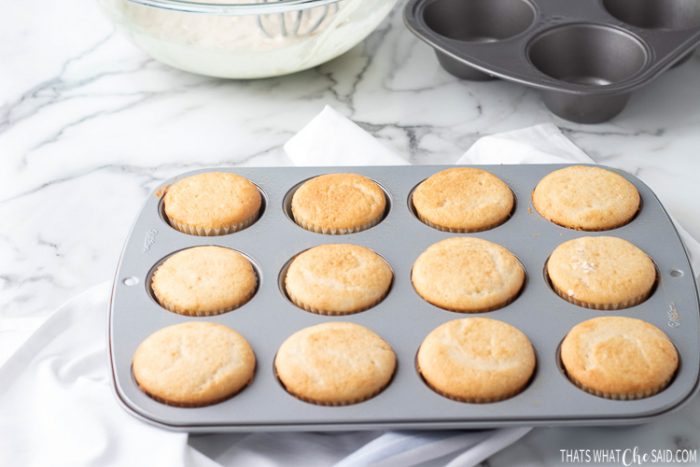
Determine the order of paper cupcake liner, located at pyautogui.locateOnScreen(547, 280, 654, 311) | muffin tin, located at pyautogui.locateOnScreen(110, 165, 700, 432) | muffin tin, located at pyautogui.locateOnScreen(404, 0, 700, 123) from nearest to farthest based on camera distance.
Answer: muffin tin, located at pyautogui.locateOnScreen(110, 165, 700, 432)
paper cupcake liner, located at pyautogui.locateOnScreen(547, 280, 654, 311)
muffin tin, located at pyautogui.locateOnScreen(404, 0, 700, 123)

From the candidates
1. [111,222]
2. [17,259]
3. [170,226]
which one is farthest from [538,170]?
[17,259]

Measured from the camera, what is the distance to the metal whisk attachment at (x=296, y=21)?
70.7 inches

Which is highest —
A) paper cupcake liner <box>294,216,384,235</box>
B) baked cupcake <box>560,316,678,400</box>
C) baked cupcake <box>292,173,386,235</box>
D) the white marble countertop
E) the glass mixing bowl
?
the glass mixing bowl

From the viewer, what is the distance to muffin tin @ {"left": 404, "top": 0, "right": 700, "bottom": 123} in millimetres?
1794

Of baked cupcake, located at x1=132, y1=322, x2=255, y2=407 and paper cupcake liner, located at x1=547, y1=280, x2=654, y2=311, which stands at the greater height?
baked cupcake, located at x1=132, y1=322, x2=255, y2=407

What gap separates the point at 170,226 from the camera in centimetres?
147

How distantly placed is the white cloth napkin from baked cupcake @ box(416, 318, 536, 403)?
67mm

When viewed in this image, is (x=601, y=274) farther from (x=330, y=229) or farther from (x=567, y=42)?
(x=567, y=42)

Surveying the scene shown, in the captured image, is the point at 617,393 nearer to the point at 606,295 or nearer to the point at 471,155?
the point at 606,295

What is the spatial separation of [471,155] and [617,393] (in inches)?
26.1

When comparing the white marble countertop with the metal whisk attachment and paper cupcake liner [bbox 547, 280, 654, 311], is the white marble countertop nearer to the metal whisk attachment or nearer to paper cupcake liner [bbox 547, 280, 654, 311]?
the metal whisk attachment

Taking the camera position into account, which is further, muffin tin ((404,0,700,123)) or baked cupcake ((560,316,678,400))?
muffin tin ((404,0,700,123))

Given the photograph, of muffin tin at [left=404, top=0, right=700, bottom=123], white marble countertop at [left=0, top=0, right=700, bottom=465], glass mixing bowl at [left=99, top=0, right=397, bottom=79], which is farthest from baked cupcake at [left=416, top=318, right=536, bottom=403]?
glass mixing bowl at [left=99, top=0, right=397, bottom=79]

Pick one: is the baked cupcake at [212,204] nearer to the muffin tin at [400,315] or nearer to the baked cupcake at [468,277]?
the muffin tin at [400,315]
